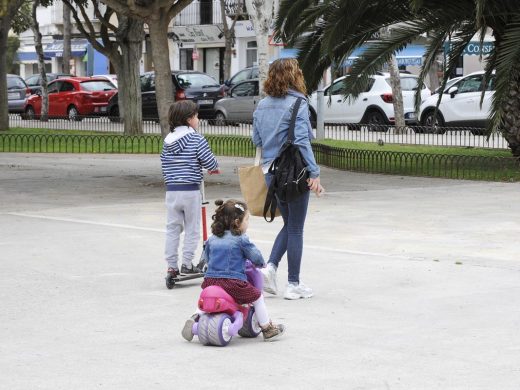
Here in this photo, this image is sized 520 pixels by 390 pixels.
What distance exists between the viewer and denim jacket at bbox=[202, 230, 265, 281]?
7.62 metres

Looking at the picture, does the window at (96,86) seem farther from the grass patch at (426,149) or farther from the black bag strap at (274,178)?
the black bag strap at (274,178)

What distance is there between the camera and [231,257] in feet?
25.1

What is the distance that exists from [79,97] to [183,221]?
3254cm

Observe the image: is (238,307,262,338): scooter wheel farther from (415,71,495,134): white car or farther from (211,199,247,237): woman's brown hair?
(415,71,495,134): white car

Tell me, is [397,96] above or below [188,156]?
below

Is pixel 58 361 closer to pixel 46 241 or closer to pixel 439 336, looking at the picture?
pixel 439 336

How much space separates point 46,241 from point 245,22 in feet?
155

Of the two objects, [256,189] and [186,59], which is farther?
[186,59]

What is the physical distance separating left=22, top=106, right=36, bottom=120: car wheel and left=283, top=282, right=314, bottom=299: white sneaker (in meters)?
32.6

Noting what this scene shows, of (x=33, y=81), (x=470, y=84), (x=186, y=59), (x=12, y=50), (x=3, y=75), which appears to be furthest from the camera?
(x=12, y=50)

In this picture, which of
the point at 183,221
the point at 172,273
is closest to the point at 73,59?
the point at 183,221

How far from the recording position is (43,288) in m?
9.40

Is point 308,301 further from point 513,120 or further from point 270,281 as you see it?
point 513,120

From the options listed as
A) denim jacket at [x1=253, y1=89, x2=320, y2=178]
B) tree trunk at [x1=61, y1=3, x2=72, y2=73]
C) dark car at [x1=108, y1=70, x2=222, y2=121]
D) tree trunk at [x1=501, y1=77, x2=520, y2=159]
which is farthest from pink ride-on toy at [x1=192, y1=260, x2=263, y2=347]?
tree trunk at [x1=61, y1=3, x2=72, y2=73]
